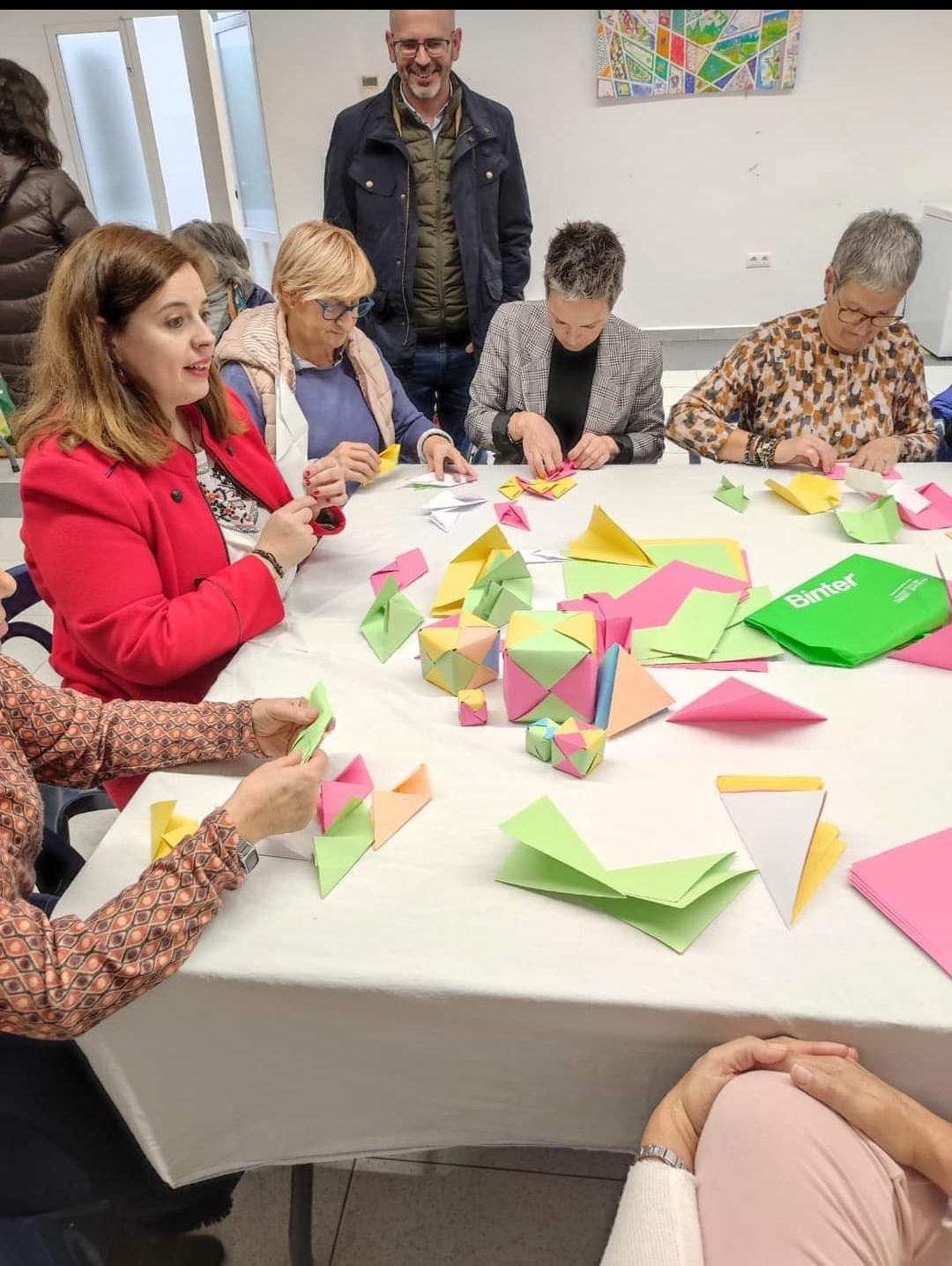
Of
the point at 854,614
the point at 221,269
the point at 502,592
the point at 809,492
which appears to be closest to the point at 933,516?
the point at 809,492

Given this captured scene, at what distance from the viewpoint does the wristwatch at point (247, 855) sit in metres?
1.04

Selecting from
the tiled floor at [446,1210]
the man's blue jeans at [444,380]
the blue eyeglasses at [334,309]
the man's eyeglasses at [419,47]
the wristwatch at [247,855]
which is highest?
the man's eyeglasses at [419,47]

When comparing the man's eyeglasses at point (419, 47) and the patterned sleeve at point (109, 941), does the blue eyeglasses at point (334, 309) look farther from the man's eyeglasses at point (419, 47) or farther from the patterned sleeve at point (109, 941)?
the patterned sleeve at point (109, 941)

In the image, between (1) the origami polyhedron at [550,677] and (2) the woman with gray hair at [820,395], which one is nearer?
(1) the origami polyhedron at [550,677]

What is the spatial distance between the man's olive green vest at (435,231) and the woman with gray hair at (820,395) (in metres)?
1.17

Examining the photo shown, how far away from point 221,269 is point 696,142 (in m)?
3.43

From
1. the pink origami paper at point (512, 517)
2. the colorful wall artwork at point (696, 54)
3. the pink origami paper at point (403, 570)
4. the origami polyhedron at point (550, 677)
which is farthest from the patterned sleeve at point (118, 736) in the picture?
the colorful wall artwork at point (696, 54)

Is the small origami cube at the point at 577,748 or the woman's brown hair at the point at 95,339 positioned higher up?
the woman's brown hair at the point at 95,339

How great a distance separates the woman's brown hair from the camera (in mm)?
1448

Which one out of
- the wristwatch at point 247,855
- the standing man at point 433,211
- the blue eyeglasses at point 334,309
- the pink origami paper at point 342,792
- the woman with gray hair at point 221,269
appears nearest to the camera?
the wristwatch at point 247,855

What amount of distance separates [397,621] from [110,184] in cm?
560

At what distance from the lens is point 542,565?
1808 millimetres

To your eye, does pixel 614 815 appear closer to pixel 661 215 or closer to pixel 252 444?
pixel 252 444

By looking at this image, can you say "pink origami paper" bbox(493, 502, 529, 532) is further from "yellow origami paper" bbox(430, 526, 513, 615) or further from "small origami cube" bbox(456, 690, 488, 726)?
"small origami cube" bbox(456, 690, 488, 726)
